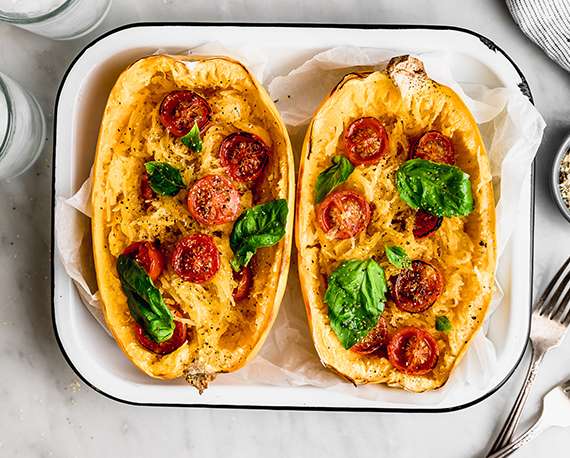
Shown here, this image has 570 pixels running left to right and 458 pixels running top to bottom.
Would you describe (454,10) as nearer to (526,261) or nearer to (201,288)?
(526,261)

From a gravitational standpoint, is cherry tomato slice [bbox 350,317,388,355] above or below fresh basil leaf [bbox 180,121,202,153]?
below

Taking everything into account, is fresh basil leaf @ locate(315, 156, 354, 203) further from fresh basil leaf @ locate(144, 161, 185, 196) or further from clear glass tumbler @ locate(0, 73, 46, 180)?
clear glass tumbler @ locate(0, 73, 46, 180)

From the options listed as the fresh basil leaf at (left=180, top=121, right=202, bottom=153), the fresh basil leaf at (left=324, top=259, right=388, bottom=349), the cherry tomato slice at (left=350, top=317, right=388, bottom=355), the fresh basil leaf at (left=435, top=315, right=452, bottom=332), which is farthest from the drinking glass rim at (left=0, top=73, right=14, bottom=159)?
the fresh basil leaf at (left=435, top=315, right=452, bottom=332)

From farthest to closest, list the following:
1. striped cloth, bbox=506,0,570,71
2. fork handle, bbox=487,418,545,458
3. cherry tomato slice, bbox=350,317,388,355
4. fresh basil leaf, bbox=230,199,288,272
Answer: fork handle, bbox=487,418,545,458 < striped cloth, bbox=506,0,570,71 < cherry tomato slice, bbox=350,317,388,355 < fresh basil leaf, bbox=230,199,288,272

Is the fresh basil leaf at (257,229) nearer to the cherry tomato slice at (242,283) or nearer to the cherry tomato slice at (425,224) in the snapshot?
the cherry tomato slice at (242,283)

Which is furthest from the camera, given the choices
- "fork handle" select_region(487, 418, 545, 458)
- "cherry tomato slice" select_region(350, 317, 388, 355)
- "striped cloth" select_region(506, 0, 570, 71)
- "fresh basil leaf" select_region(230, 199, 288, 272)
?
"fork handle" select_region(487, 418, 545, 458)

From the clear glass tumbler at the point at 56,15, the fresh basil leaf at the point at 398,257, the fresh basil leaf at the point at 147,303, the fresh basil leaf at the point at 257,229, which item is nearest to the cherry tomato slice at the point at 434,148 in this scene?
the fresh basil leaf at the point at 398,257
